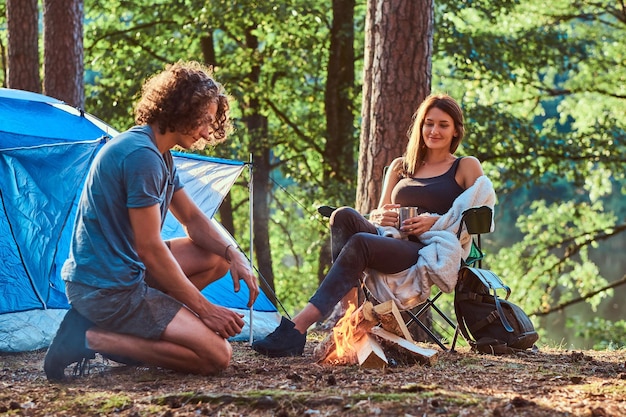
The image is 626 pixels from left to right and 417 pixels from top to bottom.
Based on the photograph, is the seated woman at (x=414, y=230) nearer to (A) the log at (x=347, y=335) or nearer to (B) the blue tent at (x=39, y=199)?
(A) the log at (x=347, y=335)

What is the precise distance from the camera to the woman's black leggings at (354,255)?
13.0 feet

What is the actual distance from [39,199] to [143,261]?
1.57 metres

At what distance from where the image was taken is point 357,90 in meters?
10.1

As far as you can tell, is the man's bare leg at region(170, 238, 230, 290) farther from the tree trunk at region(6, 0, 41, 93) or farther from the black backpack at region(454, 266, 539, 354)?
the tree trunk at region(6, 0, 41, 93)

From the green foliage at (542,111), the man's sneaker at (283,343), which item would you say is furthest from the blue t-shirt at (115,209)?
the green foliage at (542,111)

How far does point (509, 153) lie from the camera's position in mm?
9984

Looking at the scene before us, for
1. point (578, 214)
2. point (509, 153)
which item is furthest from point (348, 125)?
point (578, 214)

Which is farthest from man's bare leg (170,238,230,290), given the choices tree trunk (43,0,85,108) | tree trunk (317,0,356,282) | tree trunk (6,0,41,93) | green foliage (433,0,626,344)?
tree trunk (317,0,356,282)

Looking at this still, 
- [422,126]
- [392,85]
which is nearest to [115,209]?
[422,126]

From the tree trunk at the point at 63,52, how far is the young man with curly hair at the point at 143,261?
3.84 meters

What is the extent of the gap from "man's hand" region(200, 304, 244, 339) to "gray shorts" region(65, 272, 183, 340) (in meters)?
0.12

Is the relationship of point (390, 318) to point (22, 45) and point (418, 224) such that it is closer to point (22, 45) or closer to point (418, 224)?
point (418, 224)

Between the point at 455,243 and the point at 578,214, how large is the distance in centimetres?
841

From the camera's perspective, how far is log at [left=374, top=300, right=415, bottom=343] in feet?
12.6
